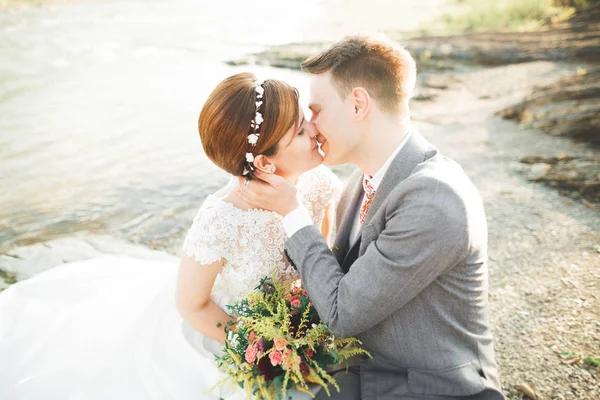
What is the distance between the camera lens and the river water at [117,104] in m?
5.96

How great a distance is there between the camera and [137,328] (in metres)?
2.73

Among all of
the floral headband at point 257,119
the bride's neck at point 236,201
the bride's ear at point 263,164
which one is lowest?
the bride's neck at point 236,201

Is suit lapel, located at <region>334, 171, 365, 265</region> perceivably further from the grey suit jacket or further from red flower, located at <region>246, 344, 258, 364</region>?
red flower, located at <region>246, 344, 258, 364</region>

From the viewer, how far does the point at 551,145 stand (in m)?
7.07

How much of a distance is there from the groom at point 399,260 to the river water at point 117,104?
0.68 m

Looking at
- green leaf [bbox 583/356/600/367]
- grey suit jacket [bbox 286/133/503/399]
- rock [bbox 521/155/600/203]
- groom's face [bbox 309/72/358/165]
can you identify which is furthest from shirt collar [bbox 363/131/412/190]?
rock [bbox 521/155/600/203]

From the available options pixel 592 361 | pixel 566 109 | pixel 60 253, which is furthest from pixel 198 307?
pixel 566 109

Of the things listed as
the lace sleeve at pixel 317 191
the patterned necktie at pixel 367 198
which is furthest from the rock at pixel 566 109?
the patterned necktie at pixel 367 198

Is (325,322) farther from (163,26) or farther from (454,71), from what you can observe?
(163,26)

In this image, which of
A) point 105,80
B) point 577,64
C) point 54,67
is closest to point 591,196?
point 577,64

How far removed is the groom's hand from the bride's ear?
9cm

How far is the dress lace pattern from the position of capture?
7.77 ft

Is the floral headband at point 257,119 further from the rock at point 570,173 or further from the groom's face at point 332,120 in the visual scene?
the rock at point 570,173

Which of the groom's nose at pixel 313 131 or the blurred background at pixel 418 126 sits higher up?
the groom's nose at pixel 313 131
